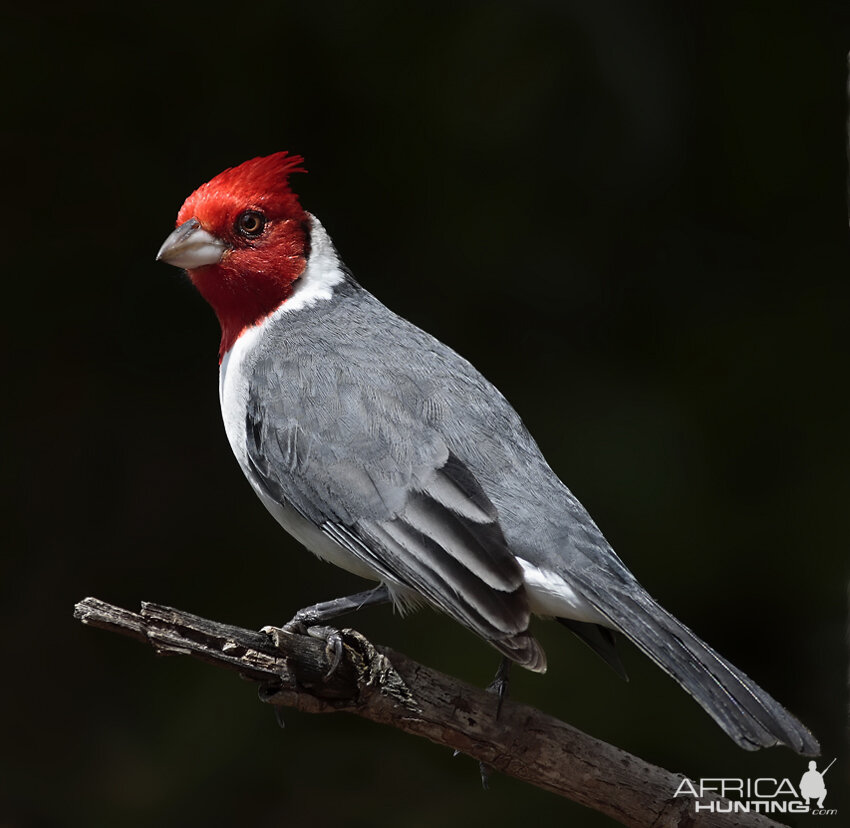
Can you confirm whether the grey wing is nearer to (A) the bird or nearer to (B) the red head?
(A) the bird

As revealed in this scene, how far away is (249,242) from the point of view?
2256mm

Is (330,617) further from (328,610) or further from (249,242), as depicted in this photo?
(249,242)

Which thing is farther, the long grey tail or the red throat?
the red throat

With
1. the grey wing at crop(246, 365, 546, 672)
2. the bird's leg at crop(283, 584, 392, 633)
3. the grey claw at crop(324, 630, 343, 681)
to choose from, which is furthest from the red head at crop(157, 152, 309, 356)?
the grey claw at crop(324, 630, 343, 681)

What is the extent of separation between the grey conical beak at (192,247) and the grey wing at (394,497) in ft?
0.93

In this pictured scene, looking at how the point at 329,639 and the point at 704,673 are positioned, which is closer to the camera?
the point at 704,673

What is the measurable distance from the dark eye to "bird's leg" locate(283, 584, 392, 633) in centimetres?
84

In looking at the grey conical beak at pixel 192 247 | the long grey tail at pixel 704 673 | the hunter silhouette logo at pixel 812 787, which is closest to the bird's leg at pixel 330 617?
the long grey tail at pixel 704 673

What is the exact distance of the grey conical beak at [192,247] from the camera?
219 cm

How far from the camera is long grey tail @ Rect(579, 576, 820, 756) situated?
1.59 meters

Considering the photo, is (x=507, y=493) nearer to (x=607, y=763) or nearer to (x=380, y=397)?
(x=380, y=397)

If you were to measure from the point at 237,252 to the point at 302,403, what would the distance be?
41cm

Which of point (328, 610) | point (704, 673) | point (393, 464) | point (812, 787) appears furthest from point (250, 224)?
point (812, 787)

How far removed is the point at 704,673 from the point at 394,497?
63 cm
